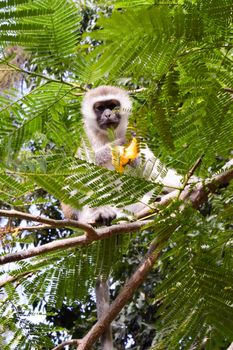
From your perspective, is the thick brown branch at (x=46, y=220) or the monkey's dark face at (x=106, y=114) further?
the monkey's dark face at (x=106, y=114)

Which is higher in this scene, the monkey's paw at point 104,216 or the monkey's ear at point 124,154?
the monkey's paw at point 104,216

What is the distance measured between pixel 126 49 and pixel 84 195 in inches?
22.9

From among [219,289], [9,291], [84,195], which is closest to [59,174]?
[84,195]

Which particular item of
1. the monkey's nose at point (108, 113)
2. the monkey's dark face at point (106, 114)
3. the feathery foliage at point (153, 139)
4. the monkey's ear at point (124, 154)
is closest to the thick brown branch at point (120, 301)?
the feathery foliage at point (153, 139)

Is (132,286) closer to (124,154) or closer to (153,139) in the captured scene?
(124,154)

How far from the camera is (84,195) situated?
181 centimetres

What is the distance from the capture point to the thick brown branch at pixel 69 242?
172cm

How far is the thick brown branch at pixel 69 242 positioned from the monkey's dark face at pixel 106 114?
101 inches

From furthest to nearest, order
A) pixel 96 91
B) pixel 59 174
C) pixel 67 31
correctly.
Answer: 1. pixel 96 91
2. pixel 67 31
3. pixel 59 174

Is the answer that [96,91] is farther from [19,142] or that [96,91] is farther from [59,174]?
[59,174]

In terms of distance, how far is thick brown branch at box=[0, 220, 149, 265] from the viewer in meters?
1.72

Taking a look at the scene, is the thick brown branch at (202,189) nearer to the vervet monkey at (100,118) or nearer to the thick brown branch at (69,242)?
the thick brown branch at (69,242)

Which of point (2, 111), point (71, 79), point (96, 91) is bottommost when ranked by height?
point (2, 111)

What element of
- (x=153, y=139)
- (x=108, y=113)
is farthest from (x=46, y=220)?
(x=108, y=113)
